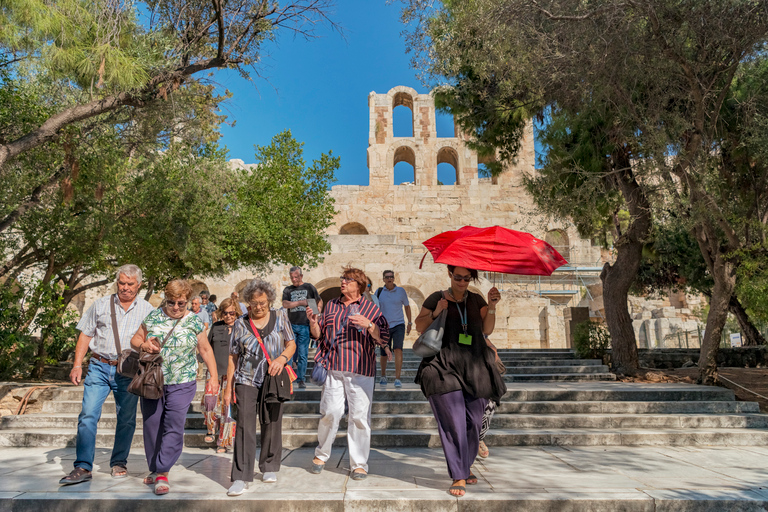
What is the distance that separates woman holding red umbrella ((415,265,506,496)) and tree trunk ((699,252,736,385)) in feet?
18.8

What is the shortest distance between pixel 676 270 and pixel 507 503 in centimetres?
1563

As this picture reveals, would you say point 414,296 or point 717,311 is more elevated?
point 414,296

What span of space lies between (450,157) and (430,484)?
2907 centimetres

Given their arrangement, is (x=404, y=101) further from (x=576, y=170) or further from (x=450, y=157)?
(x=576, y=170)

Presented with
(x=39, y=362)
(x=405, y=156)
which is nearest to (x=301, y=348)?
(x=39, y=362)

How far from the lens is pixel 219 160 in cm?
1285

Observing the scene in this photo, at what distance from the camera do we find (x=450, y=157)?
3161cm

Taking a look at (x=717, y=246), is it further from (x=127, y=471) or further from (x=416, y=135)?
(x=416, y=135)

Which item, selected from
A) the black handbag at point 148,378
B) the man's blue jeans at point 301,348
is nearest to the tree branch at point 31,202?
the man's blue jeans at point 301,348

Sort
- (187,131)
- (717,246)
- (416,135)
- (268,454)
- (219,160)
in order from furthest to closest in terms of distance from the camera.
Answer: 1. (416,135)
2. (219,160)
3. (187,131)
4. (717,246)
5. (268,454)

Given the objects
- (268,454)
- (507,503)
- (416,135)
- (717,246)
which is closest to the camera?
A: (507,503)

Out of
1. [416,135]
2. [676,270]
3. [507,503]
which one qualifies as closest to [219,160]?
[507,503]

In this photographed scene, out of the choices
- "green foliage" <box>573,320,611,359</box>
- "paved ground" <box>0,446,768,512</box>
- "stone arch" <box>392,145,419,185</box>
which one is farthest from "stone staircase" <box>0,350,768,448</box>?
"stone arch" <box>392,145,419,185</box>

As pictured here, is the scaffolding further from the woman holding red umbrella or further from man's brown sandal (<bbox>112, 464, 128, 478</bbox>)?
man's brown sandal (<bbox>112, 464, 128, 478</bbox>)
